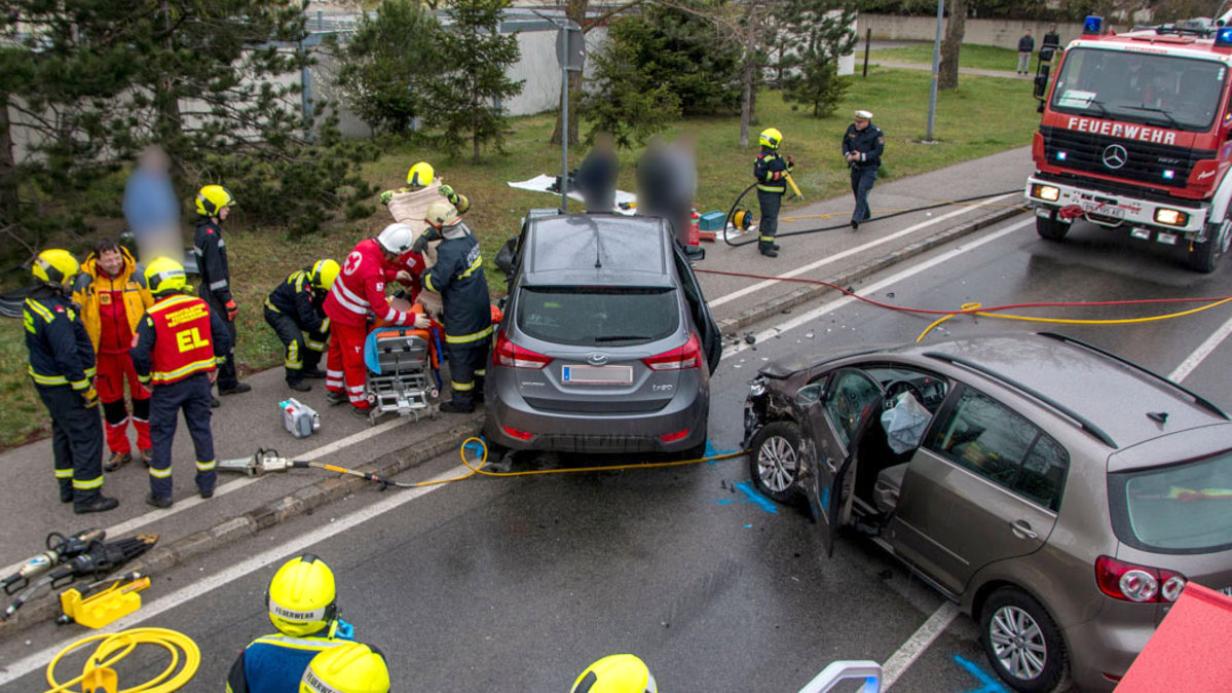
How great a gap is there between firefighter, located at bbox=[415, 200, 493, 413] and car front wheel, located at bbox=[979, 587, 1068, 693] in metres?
4.29

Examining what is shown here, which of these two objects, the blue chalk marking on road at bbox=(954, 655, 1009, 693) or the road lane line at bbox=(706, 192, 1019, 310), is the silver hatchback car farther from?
the road lane line at bbox=(706, 192, 1019, 310)

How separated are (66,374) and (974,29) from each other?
48122mm

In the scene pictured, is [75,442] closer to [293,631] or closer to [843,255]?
[293,631]

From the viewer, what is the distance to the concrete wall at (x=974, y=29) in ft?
142

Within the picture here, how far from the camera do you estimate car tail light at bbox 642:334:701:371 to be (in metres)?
6.57

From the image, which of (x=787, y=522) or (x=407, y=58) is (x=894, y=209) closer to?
(x=407, y=58)

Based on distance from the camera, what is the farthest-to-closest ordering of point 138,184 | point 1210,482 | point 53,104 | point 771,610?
point 138,184, point 53,104, point 771,610, point 1210,482

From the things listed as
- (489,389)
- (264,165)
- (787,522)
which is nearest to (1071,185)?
(787,522)

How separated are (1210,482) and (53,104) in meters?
9.96

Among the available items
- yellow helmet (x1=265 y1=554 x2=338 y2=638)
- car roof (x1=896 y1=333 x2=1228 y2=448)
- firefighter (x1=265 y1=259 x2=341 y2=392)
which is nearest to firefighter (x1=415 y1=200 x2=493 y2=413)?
firefighter (x1=265 y1=259 x2=341 y2=392)

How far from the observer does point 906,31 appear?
48031mm

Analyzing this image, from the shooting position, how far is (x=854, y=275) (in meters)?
12.0

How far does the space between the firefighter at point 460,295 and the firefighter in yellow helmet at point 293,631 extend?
4.44 metres

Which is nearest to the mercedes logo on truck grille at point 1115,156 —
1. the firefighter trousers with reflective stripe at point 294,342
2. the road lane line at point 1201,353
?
the road lane line at point 1201,353
